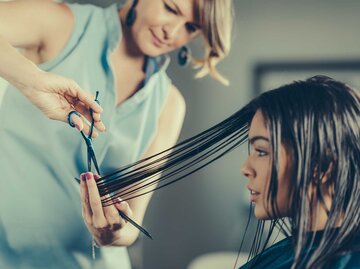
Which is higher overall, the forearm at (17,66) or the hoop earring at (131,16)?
the hoop earring at (131,16)

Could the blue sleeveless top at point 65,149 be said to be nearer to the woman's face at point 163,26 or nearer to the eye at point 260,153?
the woman's face at point 163,26

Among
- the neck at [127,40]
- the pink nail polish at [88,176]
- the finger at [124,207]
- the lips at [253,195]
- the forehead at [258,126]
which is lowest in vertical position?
the finger at [124,207]

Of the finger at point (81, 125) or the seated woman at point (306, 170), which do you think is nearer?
the seated woman at point (306, 170)

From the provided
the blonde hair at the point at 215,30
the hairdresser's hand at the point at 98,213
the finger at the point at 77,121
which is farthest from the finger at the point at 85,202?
the blonde hair at the point at 215,30

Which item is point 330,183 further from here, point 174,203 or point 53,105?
point 53,105

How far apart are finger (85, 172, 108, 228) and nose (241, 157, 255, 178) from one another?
332 mm

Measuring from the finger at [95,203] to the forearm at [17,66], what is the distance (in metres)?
0.26

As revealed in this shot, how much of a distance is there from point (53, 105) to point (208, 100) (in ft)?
1.17

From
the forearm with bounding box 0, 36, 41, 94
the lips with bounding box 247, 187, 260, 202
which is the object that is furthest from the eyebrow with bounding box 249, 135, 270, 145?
the forearm with bounding box 0, 36, 41, 94

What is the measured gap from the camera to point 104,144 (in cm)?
121

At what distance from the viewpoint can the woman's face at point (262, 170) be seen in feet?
3.55

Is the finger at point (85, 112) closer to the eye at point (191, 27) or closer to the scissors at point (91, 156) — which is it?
the scissors at point (91, 156)

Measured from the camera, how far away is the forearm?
3.92 feet

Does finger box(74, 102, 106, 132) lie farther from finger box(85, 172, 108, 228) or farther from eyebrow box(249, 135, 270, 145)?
eyebrow box(249, 135, 270, 145)
